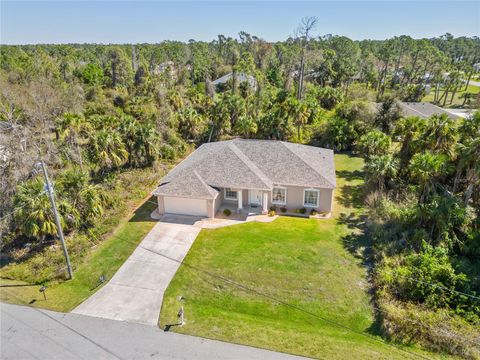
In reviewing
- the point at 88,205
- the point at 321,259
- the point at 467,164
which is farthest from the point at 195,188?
the point at 467,164

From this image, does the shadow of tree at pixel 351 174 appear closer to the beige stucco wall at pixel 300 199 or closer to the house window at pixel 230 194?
the beige stucco wall at pixel 300 199

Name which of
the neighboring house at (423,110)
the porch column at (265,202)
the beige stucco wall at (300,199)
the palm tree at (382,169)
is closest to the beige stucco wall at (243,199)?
the porch column at (265,202)

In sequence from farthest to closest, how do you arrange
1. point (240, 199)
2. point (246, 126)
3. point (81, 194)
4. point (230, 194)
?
point (246, 126) < point (230, 194) < point (240, 199) < point (81, 194)

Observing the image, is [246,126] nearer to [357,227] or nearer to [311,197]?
[311,197]

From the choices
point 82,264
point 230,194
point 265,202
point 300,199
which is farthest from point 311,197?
point 82,264

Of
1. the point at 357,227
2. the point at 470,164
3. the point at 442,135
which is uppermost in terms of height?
the point at 442,135

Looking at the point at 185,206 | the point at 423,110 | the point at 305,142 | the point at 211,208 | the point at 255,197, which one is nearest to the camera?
the point at 211,208

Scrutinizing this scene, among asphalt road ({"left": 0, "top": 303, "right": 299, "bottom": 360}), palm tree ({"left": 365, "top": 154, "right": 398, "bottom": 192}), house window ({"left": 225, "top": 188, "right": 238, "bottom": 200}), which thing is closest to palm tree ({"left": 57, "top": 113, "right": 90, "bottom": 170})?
house window ({"left": 225, "top": 188, "right": 238, "bottom": 200})

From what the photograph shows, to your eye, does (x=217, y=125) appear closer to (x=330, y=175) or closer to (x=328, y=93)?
(x=330, y=175)
